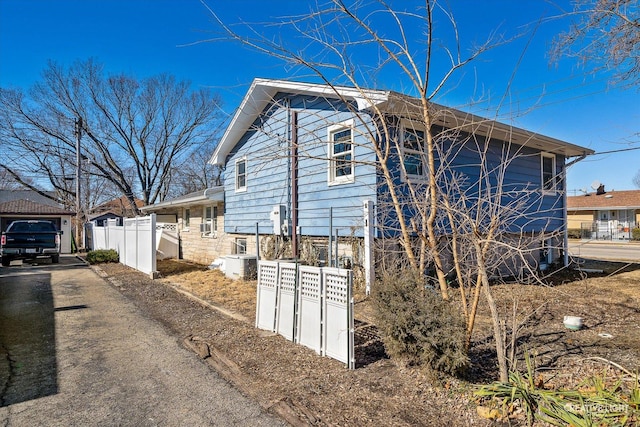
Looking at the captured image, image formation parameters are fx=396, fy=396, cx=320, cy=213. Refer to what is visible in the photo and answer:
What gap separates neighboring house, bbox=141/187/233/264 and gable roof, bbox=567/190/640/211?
29303 mm

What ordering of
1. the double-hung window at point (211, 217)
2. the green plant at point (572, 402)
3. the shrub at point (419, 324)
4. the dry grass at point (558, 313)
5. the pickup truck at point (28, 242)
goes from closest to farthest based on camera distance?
the green plant at point (572, 402)
the shrub at point (419, 324)
the dry grass at point (558, 313)
the pickup truck at point (28, 242)
the double-hung window at point (211, 217)

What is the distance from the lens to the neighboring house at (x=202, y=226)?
14420 millimetres

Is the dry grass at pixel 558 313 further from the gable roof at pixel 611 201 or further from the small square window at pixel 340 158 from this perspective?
the gable roof at pixel 611 201

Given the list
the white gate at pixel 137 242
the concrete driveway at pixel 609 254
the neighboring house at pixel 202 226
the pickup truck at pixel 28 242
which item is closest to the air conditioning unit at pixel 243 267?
the white gate at pixel 137 242

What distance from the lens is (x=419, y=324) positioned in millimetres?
3518

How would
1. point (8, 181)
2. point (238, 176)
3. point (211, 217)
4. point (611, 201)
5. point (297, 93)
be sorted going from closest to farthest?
point (297, 93) → point (238, 176) → point (211, 217) → point (8, 181) → point (611, 201)

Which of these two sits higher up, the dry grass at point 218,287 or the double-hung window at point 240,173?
the double-hung window at point 240,173

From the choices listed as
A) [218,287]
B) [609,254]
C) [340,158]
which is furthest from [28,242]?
[609,254]

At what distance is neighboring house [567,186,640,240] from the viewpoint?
3159 centimetres

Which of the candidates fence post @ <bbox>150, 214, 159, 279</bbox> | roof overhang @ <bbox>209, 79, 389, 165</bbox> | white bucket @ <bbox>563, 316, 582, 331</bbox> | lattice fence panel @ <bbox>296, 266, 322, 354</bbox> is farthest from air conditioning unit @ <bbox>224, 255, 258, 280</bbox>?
white bucket @ <bbox>563, 316, 582, 331</bbox>

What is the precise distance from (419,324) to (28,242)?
16271 millimetres

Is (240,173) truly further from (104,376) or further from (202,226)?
(104,376)

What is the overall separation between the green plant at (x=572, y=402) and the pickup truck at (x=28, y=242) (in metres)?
16.7

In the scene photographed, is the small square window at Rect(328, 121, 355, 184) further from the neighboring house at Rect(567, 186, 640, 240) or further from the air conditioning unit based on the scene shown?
the neighboring house at Rect(567, 186, 640, 240)
